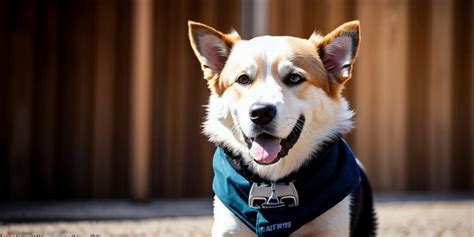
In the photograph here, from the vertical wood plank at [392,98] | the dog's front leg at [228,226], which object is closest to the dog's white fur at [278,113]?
the dog's front leg at [228,226]

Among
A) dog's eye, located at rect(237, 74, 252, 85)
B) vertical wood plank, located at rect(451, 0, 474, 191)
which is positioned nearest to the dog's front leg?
dog's eye, located at rect(237, 74, 252, 85)

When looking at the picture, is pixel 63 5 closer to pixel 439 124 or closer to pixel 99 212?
pixel 99 212

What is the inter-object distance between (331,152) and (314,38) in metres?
0.72

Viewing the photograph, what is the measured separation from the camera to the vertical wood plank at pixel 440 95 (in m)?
9.91

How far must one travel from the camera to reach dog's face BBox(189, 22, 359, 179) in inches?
144

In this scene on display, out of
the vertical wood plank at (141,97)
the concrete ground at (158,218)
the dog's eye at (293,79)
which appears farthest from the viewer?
the vertical wood plank at (141,97)

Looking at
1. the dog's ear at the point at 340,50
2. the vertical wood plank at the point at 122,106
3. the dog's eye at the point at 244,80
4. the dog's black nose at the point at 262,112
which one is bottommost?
the vertical wood plank at the point at 122,106

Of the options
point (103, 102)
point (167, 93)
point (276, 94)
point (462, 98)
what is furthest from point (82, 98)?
point (276, 94)

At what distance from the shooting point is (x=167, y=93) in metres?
8.88

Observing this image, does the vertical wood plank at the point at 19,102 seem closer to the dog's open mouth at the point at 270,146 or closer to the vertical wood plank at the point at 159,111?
the vertical wood plank at the point at 159,111

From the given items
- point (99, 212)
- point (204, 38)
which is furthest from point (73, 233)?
point (204, 38)

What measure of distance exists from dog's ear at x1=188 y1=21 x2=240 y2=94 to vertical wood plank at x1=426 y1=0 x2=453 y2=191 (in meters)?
6.27

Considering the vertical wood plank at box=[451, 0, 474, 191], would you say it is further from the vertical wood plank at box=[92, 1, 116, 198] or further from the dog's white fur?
the dog's white fur

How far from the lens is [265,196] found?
3750mm
